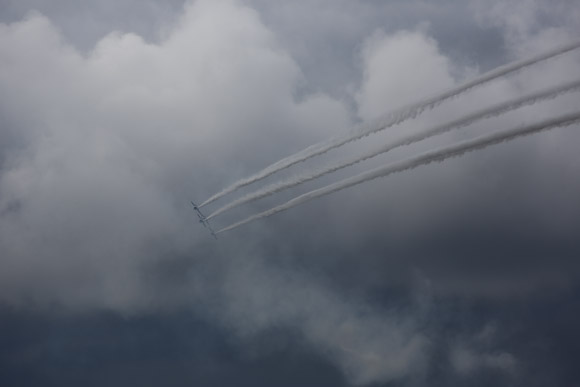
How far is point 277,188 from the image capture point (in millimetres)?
46406

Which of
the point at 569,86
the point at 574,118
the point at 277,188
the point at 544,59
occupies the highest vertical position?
the point at 277,188

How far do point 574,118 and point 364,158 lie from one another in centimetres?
1434

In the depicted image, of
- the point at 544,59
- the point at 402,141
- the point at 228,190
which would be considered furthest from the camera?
the point at 228,190

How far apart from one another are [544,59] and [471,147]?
6.04m

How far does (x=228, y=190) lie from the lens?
5053 centimetres

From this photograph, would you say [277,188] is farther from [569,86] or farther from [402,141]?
[569,86]

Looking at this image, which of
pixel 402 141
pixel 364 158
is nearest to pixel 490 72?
pixel 402 141

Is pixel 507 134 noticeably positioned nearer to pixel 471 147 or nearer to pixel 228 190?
pixel 471 147

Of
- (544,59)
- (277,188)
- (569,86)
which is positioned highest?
(277,188)

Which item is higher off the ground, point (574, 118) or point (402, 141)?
Result: point (402, 141)

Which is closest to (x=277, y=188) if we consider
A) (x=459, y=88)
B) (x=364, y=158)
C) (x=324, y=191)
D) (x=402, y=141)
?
(x=324, y=191)

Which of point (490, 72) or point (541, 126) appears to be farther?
point (490, 72)

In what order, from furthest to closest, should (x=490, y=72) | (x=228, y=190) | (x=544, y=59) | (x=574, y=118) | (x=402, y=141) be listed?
(x=228, y=190) → (x=402, y=141) → (x=490, y=72) → (x=544, y=59) → (x=574, y=118)

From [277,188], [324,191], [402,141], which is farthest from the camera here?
[277,188]
